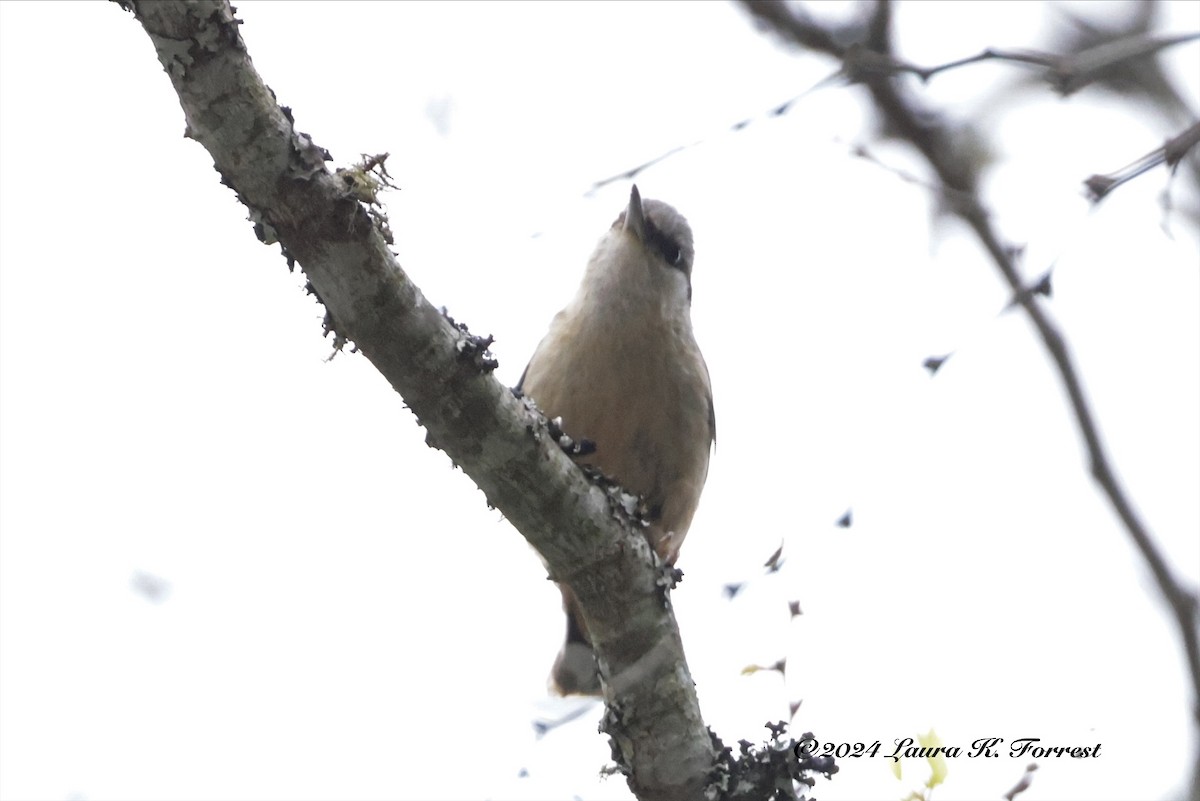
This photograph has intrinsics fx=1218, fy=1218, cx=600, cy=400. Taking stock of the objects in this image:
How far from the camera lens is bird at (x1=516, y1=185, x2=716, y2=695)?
410 centimetres

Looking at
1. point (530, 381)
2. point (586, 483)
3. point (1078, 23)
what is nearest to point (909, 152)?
point (1078, 23)

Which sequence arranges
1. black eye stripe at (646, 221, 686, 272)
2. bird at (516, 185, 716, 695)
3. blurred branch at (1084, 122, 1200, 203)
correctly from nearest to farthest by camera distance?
blurred branch at (1084, 122, 1200, 203), bird at (516, 185, 716, 695), black eye stripe at (646, 221, 686, 272)

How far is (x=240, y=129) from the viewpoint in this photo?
2.33 m

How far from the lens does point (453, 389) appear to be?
266cm

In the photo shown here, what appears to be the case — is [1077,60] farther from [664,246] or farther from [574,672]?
[574,672]

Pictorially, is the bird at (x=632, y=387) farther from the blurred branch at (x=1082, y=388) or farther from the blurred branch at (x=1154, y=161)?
the blurred branch at (x=1154, y=161)

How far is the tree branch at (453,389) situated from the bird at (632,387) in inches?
36.6

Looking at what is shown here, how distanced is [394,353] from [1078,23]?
8.18 feet

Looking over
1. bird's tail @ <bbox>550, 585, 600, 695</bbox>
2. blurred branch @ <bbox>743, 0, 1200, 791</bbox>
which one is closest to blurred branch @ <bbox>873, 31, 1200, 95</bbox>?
blurred branch @ <bbox>743, 0, 1200, 791</bbox>

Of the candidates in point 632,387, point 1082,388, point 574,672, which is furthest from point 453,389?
point 574,672

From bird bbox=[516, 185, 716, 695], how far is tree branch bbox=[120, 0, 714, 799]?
929mm

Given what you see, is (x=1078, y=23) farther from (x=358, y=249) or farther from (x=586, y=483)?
(x=358, y=249)

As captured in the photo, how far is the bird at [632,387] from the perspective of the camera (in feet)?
13.4

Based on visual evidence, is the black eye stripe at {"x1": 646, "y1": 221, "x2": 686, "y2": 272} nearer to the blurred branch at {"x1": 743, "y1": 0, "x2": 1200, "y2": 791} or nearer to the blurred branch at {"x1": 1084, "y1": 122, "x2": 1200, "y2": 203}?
the blurred branch at {"x1": 743, "y1": 0, "x2": 1200, "y2": 791}
